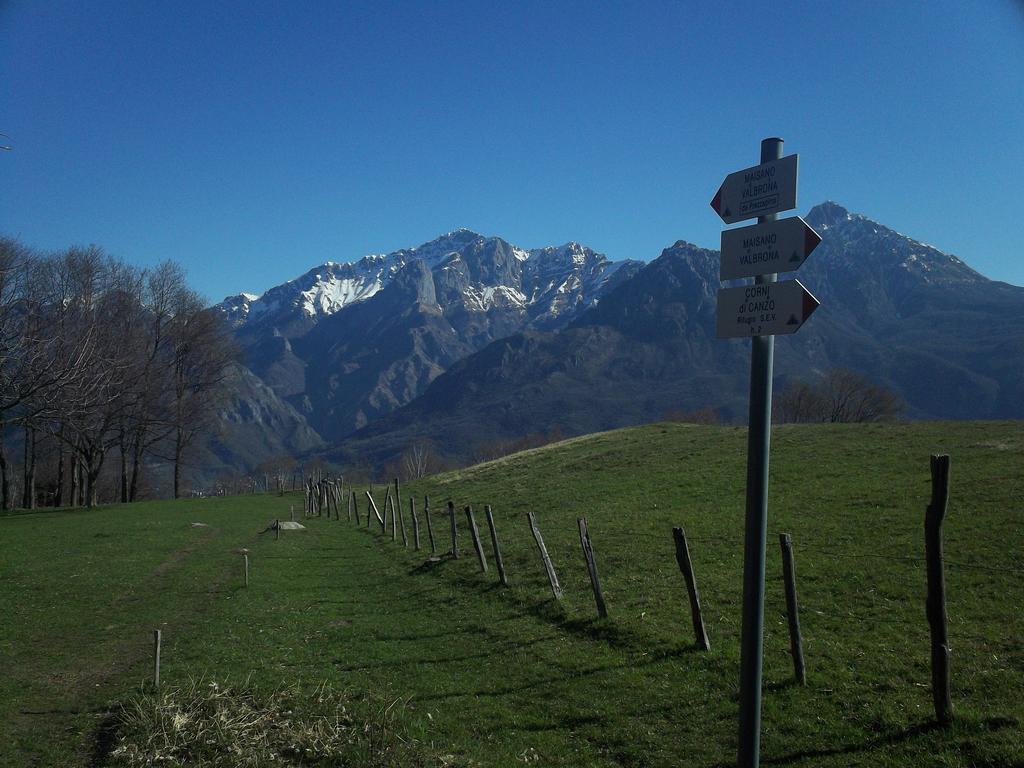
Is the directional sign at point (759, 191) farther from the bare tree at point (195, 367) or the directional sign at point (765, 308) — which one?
the bare tree at point (195, 367)

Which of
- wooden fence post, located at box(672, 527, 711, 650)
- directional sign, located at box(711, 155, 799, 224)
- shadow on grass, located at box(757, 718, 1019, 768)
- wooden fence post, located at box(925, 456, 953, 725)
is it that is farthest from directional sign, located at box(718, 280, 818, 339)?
wooden fence post, located at box(672, 527, 711, 650)

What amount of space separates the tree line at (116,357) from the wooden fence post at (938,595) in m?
31.5

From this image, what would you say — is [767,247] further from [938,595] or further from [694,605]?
[694,605]

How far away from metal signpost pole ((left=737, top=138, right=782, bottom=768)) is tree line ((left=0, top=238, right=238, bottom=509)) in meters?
31.5

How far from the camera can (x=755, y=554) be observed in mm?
5945

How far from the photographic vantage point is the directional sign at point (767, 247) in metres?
5.84

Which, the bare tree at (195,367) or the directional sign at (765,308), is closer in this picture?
the directional sign at (765,308)

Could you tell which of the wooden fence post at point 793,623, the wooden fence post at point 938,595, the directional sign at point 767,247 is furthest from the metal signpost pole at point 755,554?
the wooden fence post at point 793,623

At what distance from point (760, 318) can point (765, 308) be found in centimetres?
9

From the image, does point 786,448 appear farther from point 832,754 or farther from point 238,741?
point 238,741

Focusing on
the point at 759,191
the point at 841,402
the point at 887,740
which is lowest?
the point at 887,740

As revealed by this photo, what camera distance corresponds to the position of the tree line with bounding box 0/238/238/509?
4156 cm

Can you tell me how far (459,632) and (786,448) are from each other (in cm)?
2767

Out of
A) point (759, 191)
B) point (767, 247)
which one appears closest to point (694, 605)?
point (767, 247)
